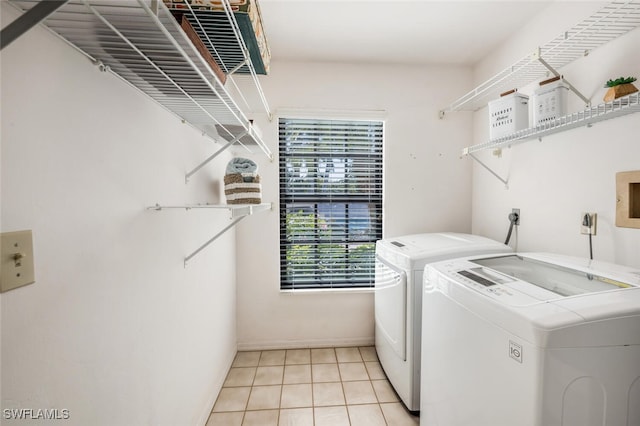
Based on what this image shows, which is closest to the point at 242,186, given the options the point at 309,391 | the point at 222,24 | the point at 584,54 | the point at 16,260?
the point at 222,24

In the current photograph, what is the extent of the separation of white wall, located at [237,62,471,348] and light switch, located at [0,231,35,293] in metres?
1.74

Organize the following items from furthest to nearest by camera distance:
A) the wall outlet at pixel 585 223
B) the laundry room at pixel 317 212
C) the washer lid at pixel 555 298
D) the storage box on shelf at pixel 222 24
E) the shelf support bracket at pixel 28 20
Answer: the wall outlet at pixel 585 223
the storage box on shelf at pixel 222 24
the washer lid at pixel 555 298
the laundry room at pixel 317 212
the shelf support bracket at pixel 28 20

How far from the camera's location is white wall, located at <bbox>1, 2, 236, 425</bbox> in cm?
57

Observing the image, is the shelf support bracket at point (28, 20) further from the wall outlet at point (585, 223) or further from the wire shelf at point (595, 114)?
the wall outlet at point (585, 223)

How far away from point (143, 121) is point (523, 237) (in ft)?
7.37

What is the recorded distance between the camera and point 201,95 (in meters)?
1.06

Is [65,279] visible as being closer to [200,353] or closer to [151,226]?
[151,226]

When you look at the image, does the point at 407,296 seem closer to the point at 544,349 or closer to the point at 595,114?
the point at 544,349

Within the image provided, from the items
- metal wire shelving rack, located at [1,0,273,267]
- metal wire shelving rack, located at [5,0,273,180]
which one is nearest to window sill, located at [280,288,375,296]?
metal wire shelving rack, located at [1,0,273,267]

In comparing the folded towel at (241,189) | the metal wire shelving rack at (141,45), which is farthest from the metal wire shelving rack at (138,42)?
the folded towel at (241,189)

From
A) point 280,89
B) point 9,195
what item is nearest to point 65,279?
point 9,195

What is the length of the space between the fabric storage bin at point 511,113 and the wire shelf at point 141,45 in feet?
4.71

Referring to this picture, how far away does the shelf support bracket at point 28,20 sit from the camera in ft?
1.24

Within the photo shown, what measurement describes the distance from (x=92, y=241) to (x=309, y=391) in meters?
1.68
